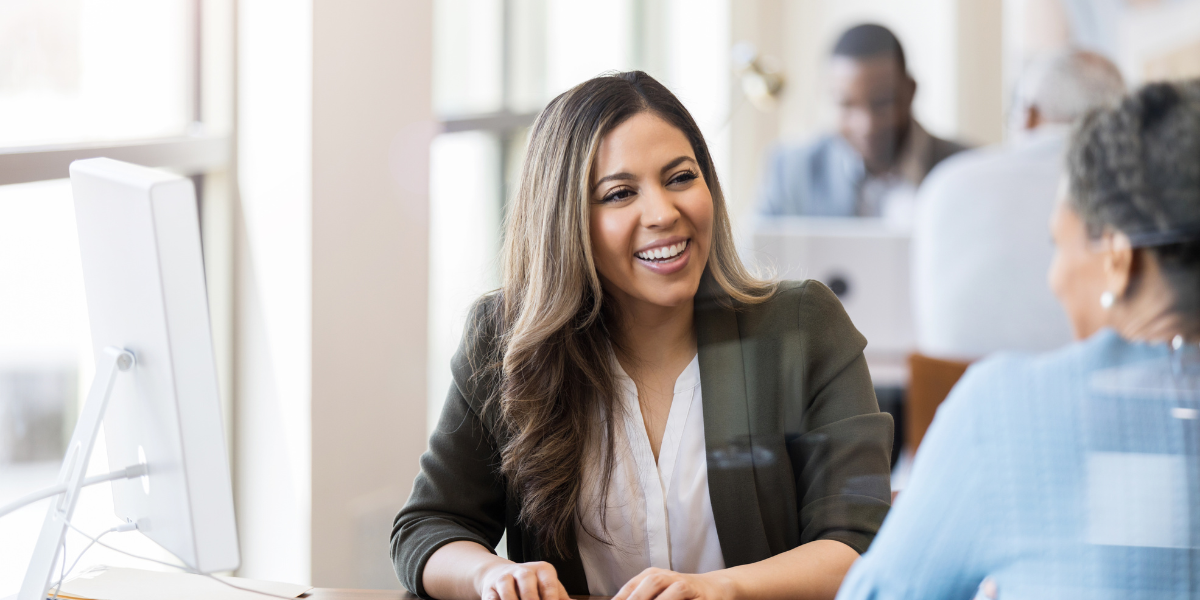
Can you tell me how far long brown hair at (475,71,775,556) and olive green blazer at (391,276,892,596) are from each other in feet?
0.10

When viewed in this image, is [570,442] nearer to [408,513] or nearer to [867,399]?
[408,513]

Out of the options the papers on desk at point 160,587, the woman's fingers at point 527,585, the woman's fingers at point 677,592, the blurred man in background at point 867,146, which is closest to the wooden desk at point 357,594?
the papers on desk at point 160,587

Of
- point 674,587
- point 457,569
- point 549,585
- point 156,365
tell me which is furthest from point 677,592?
point 156,365

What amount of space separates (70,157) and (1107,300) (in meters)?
1.23

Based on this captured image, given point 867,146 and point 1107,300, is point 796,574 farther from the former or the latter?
point 867,146

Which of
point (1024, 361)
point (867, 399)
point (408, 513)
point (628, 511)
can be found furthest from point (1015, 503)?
point (408, 513)

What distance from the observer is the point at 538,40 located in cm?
223

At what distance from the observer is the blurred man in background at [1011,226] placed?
68 centimetres

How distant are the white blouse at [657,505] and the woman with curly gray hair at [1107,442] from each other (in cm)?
29

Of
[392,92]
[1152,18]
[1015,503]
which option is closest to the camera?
[1015,503]

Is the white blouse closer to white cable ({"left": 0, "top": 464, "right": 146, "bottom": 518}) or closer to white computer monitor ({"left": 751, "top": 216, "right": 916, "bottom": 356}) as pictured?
white cable ({"left": 0, "top": 464, "right": 146, "bottom": 518})

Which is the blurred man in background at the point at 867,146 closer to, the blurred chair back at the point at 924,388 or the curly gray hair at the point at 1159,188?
the blurred chair back at the point at 924,388

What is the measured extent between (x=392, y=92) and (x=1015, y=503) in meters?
1.17

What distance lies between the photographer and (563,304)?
96 cm
